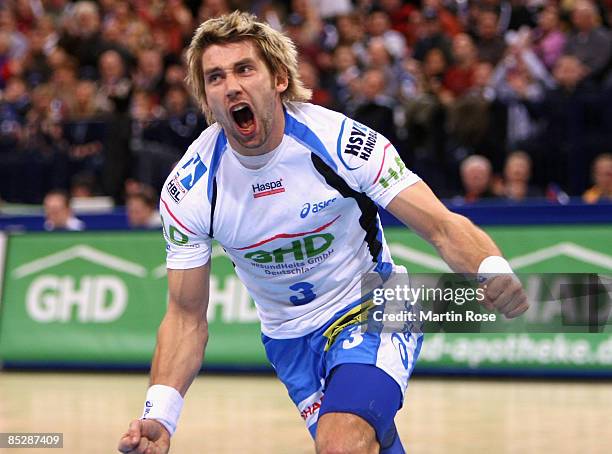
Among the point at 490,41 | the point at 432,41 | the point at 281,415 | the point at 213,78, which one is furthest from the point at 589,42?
the point at 213,78

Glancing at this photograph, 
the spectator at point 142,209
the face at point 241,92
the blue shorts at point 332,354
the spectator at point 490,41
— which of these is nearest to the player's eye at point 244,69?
the face at point 241,92

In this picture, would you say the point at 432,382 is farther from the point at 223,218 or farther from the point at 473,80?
the point at 223,218

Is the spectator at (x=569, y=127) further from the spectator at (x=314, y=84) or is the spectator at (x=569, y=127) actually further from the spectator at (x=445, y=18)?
the spectator at (x=314, y=84)

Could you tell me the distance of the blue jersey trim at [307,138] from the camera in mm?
4906

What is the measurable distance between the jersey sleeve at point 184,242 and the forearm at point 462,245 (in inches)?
43.1

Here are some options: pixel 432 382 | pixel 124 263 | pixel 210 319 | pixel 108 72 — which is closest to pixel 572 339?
pixel 432 382

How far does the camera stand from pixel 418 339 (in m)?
5.21

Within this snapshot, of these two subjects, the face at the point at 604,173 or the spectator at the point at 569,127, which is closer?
the face at the point at 604,173

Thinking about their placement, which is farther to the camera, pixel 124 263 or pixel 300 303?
pixel 124 263

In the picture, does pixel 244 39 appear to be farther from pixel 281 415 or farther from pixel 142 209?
pixel 142 209

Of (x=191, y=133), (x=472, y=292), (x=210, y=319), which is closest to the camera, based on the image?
(x=472, y=292)

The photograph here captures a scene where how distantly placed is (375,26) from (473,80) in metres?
2.05

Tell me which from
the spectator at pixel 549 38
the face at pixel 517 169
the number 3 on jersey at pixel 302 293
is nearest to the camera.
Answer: the number 3 on jersey at pixel 302 293

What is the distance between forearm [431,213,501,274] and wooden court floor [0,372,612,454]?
322 cm
